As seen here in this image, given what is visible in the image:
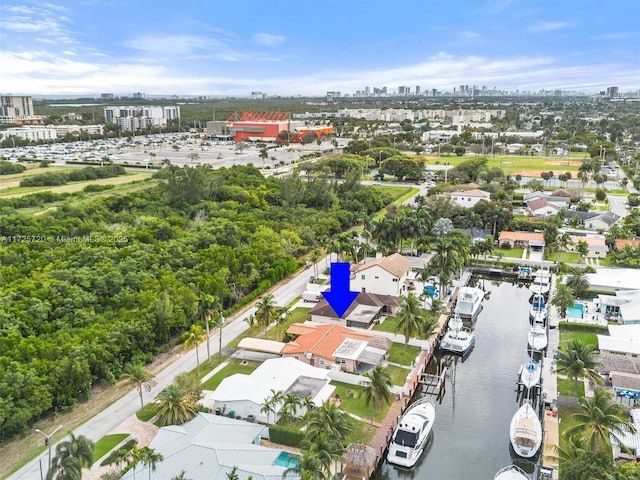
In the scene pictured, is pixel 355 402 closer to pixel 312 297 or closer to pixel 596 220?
pixel 312 297

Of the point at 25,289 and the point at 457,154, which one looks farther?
the point at 457,154

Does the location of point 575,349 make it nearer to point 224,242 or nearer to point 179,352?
point 179,352

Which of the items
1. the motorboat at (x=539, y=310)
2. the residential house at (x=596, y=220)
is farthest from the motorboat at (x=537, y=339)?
the residential house at (x=596, y=220)

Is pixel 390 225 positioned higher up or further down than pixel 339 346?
higher up

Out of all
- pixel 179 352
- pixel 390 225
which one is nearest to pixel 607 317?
pixel 390 225

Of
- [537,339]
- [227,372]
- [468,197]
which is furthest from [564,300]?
[468,197]

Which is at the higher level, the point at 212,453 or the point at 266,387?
the point at 212,453

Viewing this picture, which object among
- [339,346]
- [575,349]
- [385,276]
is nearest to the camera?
[575,349]
